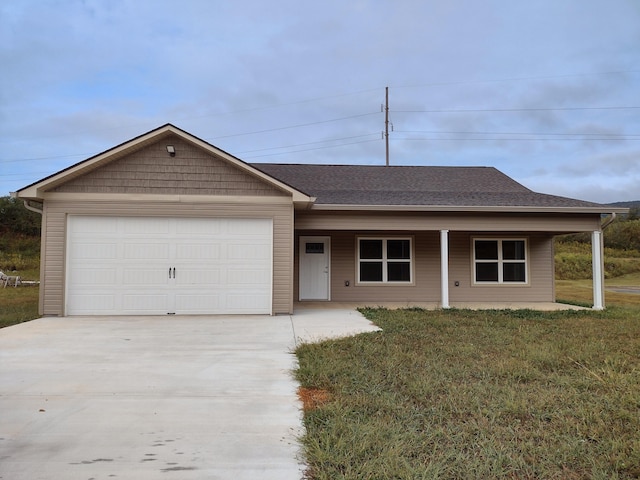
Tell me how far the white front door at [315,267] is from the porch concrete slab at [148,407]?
544 centimetres

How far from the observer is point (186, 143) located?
9.93 meters

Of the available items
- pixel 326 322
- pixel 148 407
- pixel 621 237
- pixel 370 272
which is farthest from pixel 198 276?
pixel 621 237

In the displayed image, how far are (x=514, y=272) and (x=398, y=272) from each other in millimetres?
3729

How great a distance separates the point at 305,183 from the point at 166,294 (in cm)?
593

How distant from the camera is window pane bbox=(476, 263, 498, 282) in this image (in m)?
13.3

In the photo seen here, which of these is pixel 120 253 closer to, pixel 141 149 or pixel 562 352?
pixel 141 149

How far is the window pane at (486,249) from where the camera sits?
43.8 feet

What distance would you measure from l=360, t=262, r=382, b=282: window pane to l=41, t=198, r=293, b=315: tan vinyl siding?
139 inches

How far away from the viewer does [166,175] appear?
9930 millimetres

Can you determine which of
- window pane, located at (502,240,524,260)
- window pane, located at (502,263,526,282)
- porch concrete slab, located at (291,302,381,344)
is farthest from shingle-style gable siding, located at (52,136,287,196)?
window pane, located at (502,263,526,282)

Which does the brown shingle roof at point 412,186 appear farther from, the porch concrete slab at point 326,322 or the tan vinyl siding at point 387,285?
the porch concrete slab at point 326,322

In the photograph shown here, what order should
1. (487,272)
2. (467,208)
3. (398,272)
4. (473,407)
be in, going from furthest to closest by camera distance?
(487,272)
(398,272)
(467,208)
(473,407)

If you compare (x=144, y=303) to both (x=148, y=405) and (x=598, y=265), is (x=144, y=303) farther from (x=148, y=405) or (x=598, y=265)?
(x=598, y=265)

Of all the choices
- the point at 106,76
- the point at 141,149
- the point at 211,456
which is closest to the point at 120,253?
the point at 141,149
